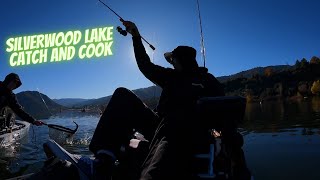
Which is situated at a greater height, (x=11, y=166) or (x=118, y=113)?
(x=118, y=113)

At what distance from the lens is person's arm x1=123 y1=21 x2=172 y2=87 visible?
4.74m

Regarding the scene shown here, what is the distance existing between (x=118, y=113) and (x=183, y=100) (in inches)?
37.8

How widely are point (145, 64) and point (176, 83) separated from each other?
1.98 ft

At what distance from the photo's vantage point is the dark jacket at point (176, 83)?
434 cm

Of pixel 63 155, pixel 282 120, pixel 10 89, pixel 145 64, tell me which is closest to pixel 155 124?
pixel 145 64

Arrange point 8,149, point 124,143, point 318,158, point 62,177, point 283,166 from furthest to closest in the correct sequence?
1. point 8,149
2. point 318,158
3. point 283,166
4. point 124,143
5. point 62,177

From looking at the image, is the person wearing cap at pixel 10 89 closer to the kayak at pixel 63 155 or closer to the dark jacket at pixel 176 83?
the kayak at pixel 63 155

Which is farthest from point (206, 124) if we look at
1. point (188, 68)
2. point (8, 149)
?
point (8, 149)

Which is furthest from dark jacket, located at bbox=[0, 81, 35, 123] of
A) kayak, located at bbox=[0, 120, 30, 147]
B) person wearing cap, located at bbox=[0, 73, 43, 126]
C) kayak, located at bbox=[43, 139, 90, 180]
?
kayak, located at bbox=[43, 139, 90, 180]

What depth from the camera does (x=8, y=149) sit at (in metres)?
18.2

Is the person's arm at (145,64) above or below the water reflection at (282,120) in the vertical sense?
above

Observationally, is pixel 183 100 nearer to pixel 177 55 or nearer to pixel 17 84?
pixel 177 55

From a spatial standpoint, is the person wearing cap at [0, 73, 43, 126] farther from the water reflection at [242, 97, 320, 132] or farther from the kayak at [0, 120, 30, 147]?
the water reflection at [242, 97, 320, 132]

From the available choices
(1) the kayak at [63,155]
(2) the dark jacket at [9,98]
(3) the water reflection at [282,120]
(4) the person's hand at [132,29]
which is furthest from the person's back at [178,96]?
(3) the water reflection at [282,120]
